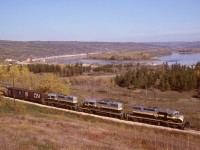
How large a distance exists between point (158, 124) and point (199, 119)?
6.96 metres

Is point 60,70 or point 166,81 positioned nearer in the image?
point 166,81

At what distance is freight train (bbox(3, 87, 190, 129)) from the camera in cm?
3725

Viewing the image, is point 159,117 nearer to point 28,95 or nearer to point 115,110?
point 115,110

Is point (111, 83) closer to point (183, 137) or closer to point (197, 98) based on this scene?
point (197, 98)

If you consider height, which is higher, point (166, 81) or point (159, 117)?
point (159, 117)

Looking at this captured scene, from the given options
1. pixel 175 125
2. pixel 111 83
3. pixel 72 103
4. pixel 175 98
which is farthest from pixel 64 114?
pixel 111 83

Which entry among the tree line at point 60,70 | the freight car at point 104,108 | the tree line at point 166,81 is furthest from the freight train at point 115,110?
the tree line at point 60,70

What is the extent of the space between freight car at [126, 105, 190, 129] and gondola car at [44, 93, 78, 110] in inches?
451

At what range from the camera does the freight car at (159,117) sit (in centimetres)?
3653

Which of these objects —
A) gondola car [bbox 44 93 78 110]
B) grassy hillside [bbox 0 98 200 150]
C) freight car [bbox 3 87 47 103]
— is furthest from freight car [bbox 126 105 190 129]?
freight car [bbox 3 87 47 103]

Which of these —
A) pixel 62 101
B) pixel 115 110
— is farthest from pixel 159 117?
pixel 62 101

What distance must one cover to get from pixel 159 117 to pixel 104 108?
9.67 meters

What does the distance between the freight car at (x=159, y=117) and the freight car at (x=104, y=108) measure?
1.59m

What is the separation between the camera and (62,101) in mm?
51969
